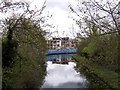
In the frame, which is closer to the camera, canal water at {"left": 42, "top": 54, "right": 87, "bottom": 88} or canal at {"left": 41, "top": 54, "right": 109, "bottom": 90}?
canal at {"left": 41, "top": 54, "right": 109, "bottom": 90}

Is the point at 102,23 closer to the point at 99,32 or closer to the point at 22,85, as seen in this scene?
the point at 99,32

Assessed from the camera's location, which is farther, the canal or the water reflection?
the water reflection

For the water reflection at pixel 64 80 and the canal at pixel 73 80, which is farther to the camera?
the water reflection at pixel 64 80

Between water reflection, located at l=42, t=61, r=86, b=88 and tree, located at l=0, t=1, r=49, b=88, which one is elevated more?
tree, located at l=0, t=1, r=49, b=88

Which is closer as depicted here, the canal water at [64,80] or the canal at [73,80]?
the canal at [73,80]

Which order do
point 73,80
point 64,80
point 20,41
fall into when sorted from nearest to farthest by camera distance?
1. point 20,41
2. point 64,80
3. point 73,80

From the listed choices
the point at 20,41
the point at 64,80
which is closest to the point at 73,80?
the point at 64,80

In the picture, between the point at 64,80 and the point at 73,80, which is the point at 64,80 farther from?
the point at 73,80

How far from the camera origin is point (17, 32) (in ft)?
88.3

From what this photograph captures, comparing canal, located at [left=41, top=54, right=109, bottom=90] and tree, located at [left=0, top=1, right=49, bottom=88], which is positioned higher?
tree, located at [left=0, top=1, right=49, bottom=88]

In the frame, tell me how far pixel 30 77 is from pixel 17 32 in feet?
18.7

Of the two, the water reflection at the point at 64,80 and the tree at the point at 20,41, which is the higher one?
the tree at the point at 20,41

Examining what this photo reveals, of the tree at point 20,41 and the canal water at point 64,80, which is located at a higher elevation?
the tree at point 20,41

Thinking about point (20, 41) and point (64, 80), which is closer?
A: point (20, 41)
